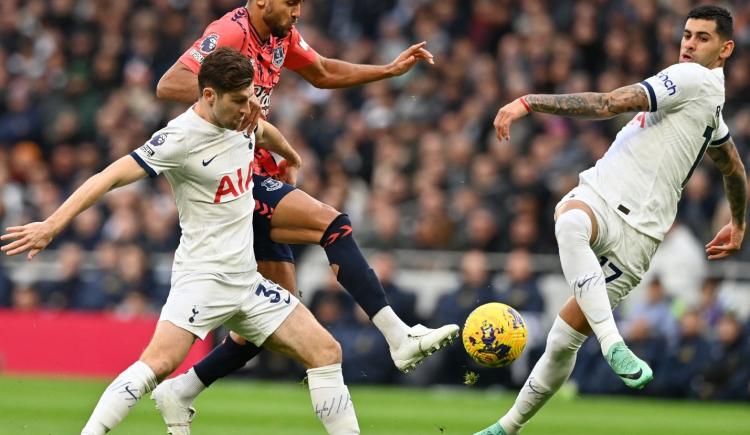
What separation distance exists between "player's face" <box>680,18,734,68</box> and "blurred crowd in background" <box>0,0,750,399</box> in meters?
6.53

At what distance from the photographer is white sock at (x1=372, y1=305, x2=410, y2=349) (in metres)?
8.16

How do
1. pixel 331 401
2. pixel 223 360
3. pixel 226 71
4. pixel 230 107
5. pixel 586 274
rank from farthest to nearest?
pixel 223 360 → pixel 586 274 → pixel 331 401 → pixel 230 107 → pixel 226 71

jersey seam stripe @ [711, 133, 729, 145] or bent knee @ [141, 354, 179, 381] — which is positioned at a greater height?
jersey seam stripe @ [711, 133, 729, 145]

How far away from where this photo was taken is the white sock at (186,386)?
338 inches

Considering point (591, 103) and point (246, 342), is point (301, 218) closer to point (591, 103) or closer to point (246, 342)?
point (246, 342)

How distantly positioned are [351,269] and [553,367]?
5.31 ft

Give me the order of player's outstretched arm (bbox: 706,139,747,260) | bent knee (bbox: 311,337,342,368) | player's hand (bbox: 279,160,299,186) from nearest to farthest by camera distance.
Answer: bent knee (bbox: 311,337,342,368) < player's hand (bbox: 279,160,299,186) < player's outstretched arm (bbox: 706,139,747,260)

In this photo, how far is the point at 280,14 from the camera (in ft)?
27.7

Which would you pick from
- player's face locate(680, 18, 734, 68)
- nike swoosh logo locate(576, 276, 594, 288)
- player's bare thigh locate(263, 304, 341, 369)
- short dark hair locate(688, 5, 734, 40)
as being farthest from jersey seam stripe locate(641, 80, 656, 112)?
player's bare thigh locate(263, 304, 341, 369)

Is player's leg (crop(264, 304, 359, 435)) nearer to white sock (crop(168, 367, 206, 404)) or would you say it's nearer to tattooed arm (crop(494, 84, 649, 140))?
white sock (crop(168, 367, 206, 404))

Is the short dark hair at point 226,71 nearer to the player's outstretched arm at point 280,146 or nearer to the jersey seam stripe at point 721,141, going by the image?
the player's outstretched arm at point 280,146

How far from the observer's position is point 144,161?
7.39 meters

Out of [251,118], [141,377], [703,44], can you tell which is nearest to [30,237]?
[141,377]

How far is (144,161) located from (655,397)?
9782 millimetres
